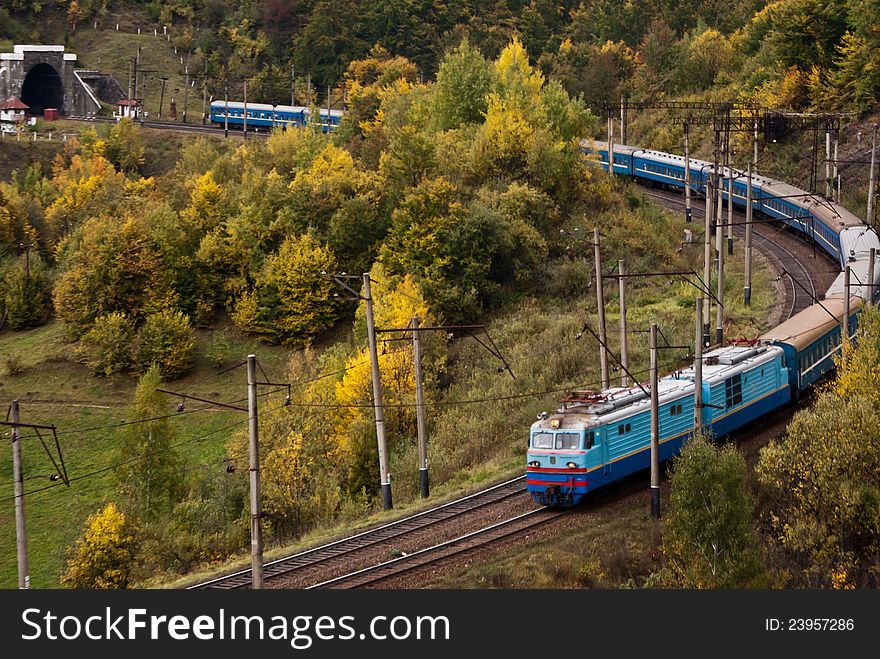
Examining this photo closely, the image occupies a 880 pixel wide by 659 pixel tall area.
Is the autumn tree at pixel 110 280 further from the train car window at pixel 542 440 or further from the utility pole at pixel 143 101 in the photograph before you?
the utility pole at pixel 143 101

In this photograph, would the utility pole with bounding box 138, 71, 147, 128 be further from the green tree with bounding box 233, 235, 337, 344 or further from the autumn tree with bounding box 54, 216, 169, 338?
the green tree with bounding box 233, 235, 337, 344

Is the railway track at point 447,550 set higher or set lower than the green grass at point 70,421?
higher

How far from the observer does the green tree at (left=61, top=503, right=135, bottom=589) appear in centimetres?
4062

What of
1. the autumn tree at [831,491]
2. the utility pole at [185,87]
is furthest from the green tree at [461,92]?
the autumn tree at [831,491]

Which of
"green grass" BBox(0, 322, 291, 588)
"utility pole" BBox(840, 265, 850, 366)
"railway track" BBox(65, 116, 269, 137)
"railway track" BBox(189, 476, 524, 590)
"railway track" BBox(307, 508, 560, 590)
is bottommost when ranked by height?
"green grass" BBox(0, 322, 291, 588)

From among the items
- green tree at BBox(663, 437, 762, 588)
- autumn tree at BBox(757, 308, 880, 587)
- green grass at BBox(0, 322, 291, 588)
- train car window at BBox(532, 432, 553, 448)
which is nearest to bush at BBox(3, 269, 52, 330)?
green grass at BBox(0, 322, 291, 588)

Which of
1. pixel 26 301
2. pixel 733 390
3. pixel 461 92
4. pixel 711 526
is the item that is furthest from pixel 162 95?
pixel 711 526

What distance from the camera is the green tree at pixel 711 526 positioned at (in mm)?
26484

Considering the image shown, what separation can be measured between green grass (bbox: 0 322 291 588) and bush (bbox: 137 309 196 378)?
3.15ft

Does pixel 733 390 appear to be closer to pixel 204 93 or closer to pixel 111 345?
pixel 111 345

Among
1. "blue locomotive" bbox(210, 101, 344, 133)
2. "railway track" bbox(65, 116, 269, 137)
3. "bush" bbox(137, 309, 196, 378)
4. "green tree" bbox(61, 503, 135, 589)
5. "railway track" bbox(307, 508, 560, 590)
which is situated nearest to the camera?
"railway track" bbox(307, 508, 560, 590)

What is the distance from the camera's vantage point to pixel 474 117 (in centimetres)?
7988

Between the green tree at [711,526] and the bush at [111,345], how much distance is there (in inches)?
1820

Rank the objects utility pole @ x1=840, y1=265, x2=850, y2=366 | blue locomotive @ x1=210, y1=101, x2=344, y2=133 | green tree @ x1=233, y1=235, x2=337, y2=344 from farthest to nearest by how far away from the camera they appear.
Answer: blue locomotive @ x1=210, y1=101, x2=344, y2=133, green tree @ x1=233, y1=235, x2=337, y2=344, utility pole @ x1=840, y1=265, x2=850, y2=366
